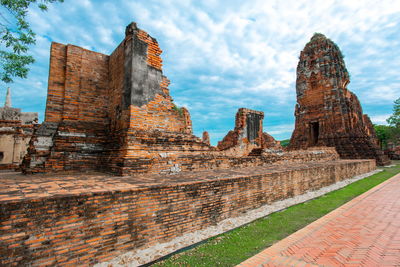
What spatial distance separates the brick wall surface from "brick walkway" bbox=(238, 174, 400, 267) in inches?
51.2

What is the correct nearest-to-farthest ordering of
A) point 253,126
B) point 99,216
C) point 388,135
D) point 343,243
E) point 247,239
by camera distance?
point 99,216, point 343,243, point 247,239, point 253,126, point 388,135

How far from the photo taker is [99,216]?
2676 mm

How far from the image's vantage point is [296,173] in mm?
6664

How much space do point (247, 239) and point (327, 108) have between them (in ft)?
63.5

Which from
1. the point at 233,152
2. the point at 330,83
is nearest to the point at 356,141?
A: the point at 330,83

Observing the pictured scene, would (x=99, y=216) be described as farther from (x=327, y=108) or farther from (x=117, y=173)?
(x=327, y=108)

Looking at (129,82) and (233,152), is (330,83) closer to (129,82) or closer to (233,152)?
(233,152)

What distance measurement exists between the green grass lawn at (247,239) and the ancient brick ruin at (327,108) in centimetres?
1516

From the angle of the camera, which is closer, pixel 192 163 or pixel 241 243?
pixel 241 243

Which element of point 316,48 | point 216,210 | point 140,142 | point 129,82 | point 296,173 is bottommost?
point 216,210

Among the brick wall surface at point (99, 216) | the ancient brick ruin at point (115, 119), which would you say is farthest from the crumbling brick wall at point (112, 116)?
the brick wall surface at point (99, 216)

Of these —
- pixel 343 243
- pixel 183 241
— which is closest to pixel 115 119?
pixel 183 241

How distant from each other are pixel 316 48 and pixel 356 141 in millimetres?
9648

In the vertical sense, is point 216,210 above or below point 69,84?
below
